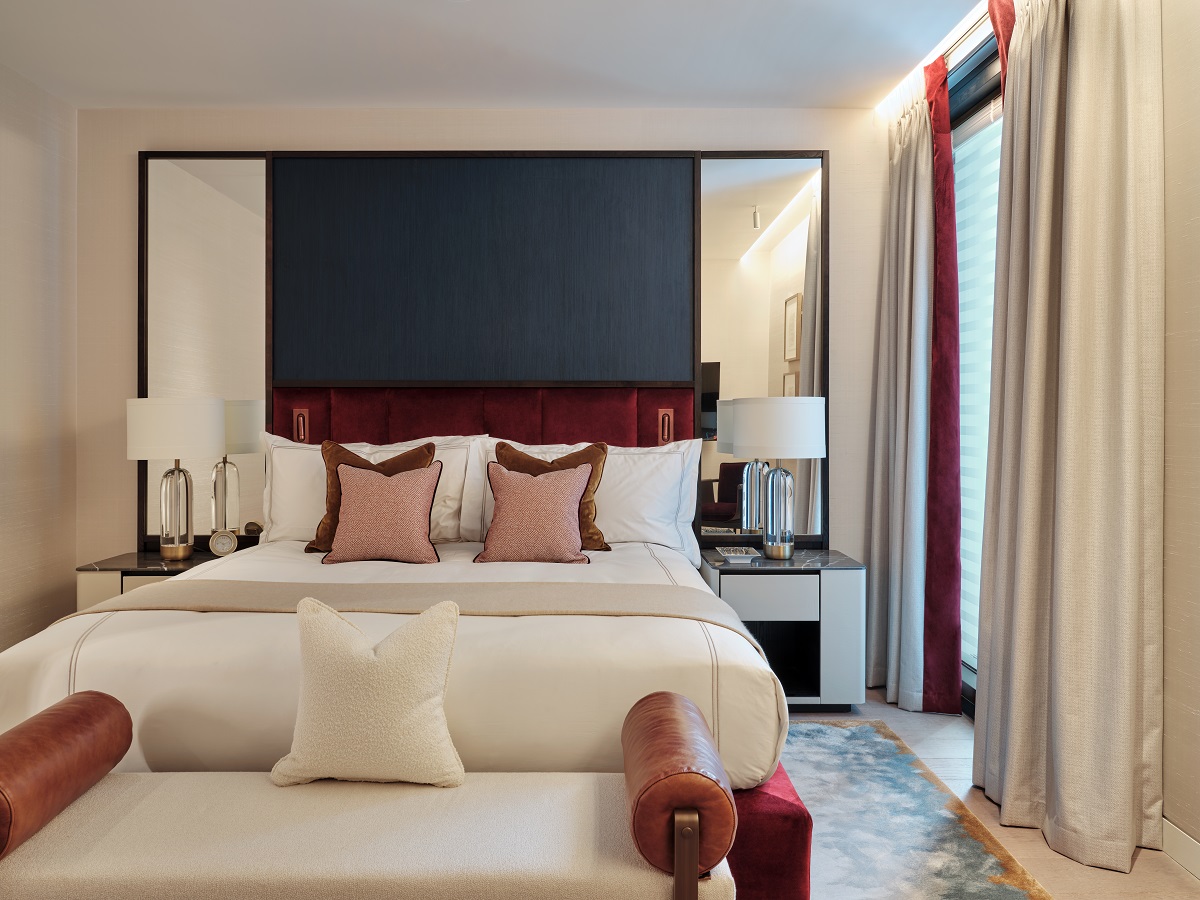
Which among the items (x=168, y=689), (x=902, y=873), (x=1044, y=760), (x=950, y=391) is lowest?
(x=902, y=873)

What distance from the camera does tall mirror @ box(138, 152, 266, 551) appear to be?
4.05 metres

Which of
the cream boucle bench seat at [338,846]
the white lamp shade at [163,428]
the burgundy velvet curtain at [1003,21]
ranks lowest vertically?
the cream boucle bench seat at [338,846]

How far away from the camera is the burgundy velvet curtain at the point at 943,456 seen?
3.50 m

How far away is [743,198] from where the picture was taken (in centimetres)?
409

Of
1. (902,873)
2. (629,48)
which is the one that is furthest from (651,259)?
(902,873)

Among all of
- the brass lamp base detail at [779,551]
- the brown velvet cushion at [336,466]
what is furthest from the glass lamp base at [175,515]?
the brass lamp base detail at [779,551]

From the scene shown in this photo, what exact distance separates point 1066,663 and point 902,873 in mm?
730

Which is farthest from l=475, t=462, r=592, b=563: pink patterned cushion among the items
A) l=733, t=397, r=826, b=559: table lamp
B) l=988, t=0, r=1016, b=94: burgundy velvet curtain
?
l=988, t=0, r=1016, b=94: burgundy velvet curtain

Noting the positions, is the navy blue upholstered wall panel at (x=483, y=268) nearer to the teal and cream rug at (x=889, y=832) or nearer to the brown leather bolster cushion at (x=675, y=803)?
the teal and cream rug at (x=889, y=832)

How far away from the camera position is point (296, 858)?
151 cm

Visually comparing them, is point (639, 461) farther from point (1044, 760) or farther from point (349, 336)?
point (1044, 760)

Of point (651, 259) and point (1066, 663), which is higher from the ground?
point (651, 259)

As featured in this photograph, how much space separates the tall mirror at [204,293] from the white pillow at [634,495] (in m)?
1.18

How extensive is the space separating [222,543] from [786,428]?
8.29 feet
